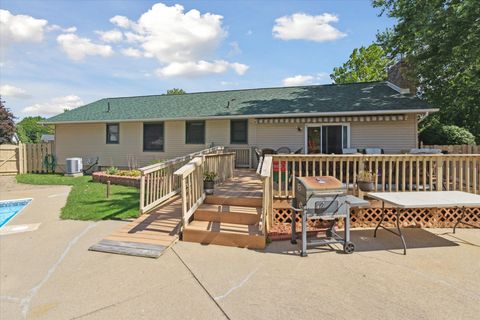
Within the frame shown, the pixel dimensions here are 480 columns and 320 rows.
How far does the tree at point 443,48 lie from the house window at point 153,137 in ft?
38.9

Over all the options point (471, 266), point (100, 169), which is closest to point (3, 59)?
point (100, 169)

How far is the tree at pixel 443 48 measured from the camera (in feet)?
32.6

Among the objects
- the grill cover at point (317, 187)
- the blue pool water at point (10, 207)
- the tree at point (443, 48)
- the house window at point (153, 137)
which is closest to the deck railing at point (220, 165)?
the grill cover at point (317, 187)

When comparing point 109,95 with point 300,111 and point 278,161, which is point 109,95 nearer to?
point 300,111

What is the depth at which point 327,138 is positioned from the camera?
35.2 feet

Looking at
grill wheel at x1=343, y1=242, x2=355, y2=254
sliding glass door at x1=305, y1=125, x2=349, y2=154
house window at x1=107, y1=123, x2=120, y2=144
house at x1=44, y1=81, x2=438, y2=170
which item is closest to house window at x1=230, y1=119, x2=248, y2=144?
house at x1=44, y1=81, x2=438, y2=170

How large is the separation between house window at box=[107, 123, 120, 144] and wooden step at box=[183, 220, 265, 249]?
10.6 metres

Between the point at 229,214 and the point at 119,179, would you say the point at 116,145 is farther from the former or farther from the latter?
the point at 229,214

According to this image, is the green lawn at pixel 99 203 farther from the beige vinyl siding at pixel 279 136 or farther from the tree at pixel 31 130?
the tree at pixel 31 130

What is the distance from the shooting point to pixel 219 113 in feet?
40.1

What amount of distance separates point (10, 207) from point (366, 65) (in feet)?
97.9

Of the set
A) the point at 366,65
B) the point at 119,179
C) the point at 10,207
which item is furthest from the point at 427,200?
the point at 366,65

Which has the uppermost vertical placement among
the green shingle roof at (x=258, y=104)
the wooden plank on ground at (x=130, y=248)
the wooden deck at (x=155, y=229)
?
the green shingle roof at (x=258, y=104)

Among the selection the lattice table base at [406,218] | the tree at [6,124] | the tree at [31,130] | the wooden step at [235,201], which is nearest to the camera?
the lattice table base at [406,218]
